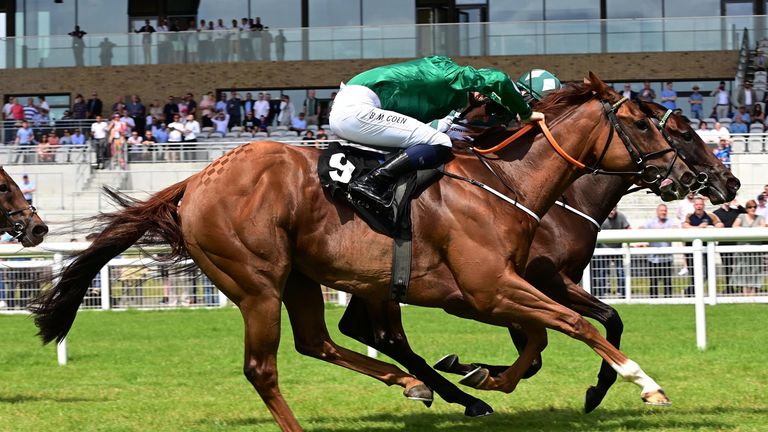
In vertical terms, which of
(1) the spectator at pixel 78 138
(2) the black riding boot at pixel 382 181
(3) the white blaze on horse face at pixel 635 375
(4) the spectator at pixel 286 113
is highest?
(4) the spectator at pixel 286 113

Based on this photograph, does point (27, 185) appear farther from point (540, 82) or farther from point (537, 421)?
point (537, 421)

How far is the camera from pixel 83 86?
23.8 metres

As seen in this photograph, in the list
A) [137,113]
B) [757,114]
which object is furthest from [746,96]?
[137,113]

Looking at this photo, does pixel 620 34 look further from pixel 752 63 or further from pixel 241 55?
pixel 241 55

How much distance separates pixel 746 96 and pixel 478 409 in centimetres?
1570

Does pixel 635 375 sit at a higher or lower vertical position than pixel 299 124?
lower

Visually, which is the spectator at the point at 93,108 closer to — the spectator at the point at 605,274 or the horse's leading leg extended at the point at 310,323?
the spectator at the point at 605,274

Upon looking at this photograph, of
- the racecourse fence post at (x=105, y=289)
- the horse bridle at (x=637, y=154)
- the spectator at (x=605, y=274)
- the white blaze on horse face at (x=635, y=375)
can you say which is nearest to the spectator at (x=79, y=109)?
the racecourse fence post at (x=105, y=289)

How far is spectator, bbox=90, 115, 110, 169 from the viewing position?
59.4ft

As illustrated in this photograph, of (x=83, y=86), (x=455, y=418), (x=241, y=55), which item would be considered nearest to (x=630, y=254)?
(x=455, y=418)

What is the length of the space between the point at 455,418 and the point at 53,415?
7.48 ft

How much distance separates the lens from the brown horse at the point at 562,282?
5801 millimetres

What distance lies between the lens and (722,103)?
19.9 m

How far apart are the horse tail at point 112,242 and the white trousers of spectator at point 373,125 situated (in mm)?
915
